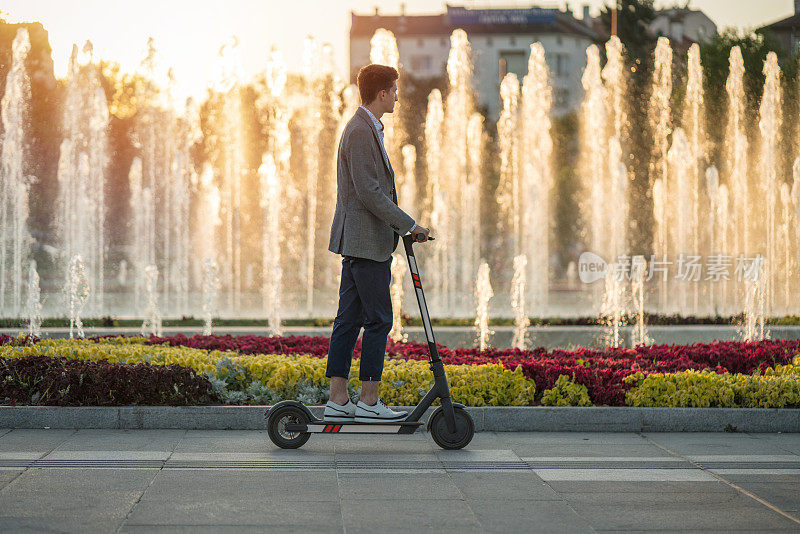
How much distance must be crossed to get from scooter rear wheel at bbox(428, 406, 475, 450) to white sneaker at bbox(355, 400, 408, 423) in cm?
17

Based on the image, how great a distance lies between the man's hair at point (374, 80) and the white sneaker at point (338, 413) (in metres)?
1.60

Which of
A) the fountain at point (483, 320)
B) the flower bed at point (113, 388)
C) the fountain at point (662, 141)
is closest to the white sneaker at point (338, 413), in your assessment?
the flower bed at point (113, 388)

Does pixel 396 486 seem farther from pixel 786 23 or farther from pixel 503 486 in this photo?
pixel 786 23

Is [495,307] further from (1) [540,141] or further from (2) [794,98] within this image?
(2) [794,98]

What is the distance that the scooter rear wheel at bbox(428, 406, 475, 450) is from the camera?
554 centimetres

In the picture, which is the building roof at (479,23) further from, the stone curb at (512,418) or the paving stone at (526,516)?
the paving stone at (526,516)

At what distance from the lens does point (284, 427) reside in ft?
18.3

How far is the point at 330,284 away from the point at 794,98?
46.5ft

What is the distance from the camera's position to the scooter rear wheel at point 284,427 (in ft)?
18.1

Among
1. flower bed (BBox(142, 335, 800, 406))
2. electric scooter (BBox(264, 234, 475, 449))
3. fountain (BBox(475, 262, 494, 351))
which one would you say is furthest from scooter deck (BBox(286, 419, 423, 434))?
fountain (BBox(475, 262, 494, 351))

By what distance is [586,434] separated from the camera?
626 centimetres

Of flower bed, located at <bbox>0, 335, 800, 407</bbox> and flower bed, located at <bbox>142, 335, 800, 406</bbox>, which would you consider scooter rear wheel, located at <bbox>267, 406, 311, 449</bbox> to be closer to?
flower bed, located at <bbox>0, 335, 800, 407</bbox>

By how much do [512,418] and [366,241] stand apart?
153 centimetres

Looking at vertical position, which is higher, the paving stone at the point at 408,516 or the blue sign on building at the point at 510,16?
the blue sign on building at the point at 510,16
